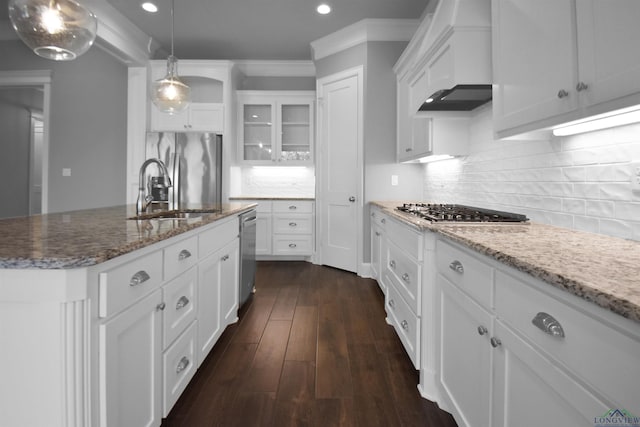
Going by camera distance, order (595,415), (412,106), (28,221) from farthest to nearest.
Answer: (412,106), (28,221), (595,415)

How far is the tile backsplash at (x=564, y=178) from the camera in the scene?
127 cm

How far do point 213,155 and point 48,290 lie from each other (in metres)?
3.93

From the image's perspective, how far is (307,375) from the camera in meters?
1.89

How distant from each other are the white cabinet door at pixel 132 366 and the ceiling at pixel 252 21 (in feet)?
11.7

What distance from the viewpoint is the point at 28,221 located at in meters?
1.53

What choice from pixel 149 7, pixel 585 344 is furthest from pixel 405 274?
pixel 149 7

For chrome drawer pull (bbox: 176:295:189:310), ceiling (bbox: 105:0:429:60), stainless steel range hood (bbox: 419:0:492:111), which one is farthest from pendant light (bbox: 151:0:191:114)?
stainless steel range hood (bbox: 419:0:492:111)

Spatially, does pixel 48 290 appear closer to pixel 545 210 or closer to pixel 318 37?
pixel 545 210

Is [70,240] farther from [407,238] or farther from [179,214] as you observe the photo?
[407,238]

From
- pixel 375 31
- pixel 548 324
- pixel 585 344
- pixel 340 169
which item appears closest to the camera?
pixel 585 344

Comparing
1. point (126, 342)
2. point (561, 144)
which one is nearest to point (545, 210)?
point (561, 144)

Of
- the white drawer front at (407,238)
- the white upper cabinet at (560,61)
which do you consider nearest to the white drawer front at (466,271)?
the white drawer front at (407,238)

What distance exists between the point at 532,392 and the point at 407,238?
3.87 ft

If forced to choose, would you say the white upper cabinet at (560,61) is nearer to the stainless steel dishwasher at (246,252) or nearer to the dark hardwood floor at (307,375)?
the dark hardwood floor at (307,375)
